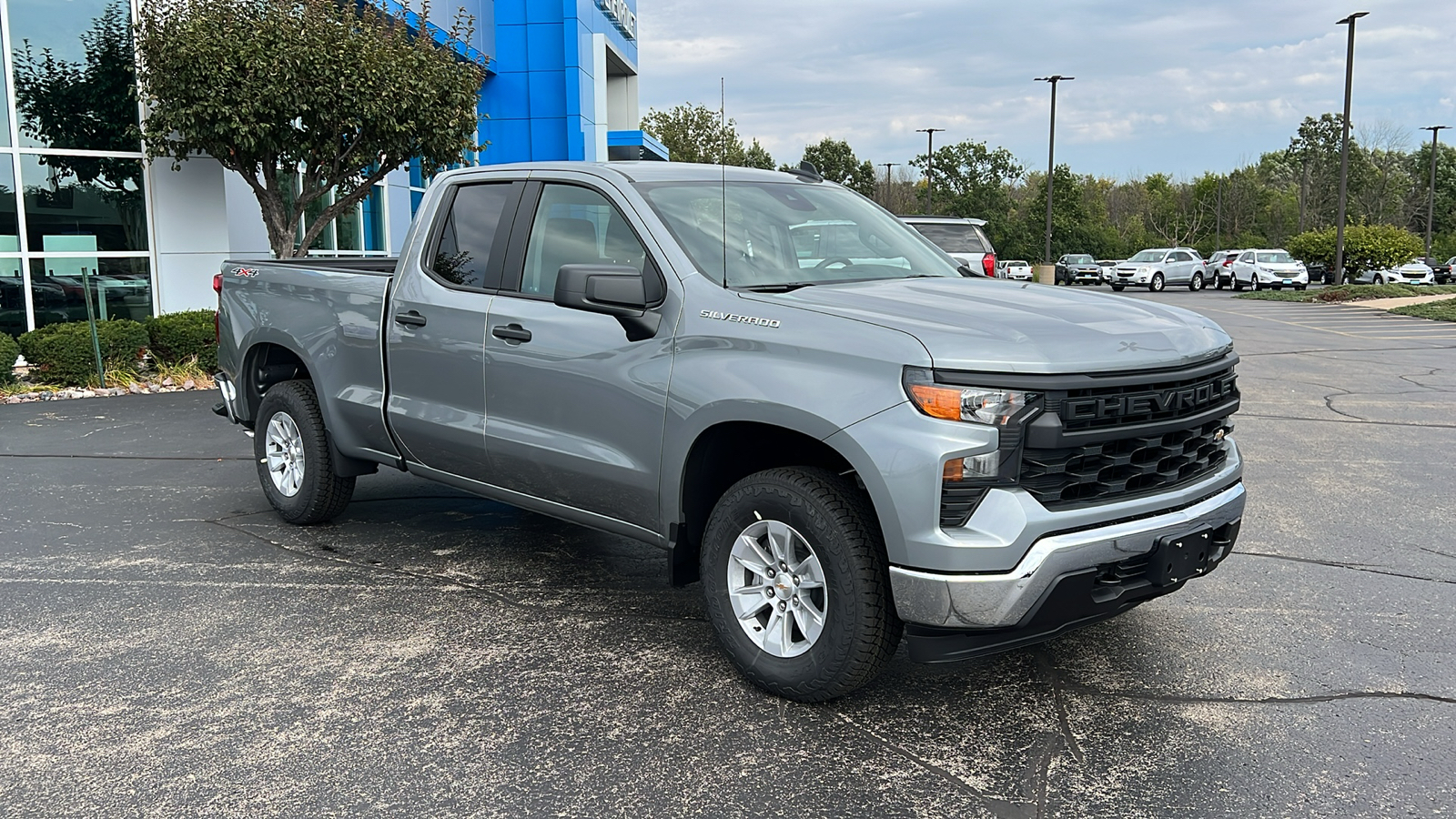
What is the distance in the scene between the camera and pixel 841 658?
3822 mm

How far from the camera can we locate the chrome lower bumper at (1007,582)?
350 cm

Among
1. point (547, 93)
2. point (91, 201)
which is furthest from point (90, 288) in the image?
point (547, 93)

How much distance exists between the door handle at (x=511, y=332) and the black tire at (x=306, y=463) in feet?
5.73

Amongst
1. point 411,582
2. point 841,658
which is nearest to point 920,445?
point 841,658

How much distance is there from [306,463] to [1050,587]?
14.2ft

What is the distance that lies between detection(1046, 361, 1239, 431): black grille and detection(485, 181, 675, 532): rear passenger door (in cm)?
149

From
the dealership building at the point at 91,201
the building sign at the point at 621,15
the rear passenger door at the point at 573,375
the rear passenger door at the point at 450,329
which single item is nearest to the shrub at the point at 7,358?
the dealership building at the point at 91,201

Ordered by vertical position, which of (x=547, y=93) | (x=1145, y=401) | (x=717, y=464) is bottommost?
(x=717, y=464)

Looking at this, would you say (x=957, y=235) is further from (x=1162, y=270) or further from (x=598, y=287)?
(x=1162, y=270)

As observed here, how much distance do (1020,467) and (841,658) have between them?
88cm

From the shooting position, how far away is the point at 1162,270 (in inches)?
1774

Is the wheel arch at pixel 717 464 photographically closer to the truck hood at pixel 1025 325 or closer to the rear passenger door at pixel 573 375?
the rear passenger door at pixel 573 375

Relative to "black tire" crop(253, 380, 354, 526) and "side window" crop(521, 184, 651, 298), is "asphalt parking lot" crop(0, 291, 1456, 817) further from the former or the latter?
"side window" crop(521, 184, 651, 298)

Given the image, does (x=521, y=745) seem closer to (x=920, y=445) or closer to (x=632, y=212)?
(x=920, y=445)
